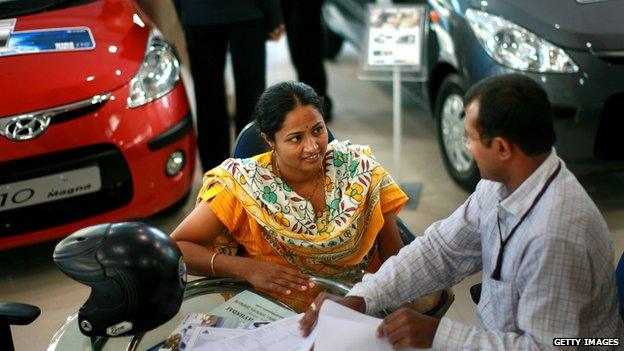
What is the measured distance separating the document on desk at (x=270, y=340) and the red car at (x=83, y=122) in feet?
5.67

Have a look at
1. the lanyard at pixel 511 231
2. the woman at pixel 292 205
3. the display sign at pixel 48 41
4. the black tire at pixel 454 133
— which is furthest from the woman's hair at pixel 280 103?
the black tire at pixel 454 133

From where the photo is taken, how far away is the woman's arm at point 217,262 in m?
2.16

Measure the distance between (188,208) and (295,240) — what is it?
199 cm

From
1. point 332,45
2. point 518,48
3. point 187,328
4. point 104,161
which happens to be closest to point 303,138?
point 187,328

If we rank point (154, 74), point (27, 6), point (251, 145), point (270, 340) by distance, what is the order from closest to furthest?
point (270, 340) < point (251, 145) < point (154, 74) < point (27, 6)

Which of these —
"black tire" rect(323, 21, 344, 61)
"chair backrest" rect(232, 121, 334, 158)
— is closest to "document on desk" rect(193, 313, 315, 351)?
"chair backrest" rect(232, 121, 334, 158)

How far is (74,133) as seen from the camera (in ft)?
11.0

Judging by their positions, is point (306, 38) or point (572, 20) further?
point (306, 38)

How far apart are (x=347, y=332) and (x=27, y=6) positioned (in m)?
2.59

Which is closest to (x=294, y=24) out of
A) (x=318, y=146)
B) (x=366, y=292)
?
(x=318, y=146)

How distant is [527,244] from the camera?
1.67 metres

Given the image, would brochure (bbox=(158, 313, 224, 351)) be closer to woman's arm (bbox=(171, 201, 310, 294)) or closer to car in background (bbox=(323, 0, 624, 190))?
woman's arm (bbox=(171, 201, 310, 294))

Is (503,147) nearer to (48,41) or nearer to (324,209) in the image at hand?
(324,209)

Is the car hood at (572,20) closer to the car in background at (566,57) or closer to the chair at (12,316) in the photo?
the car in background at (566,57)
